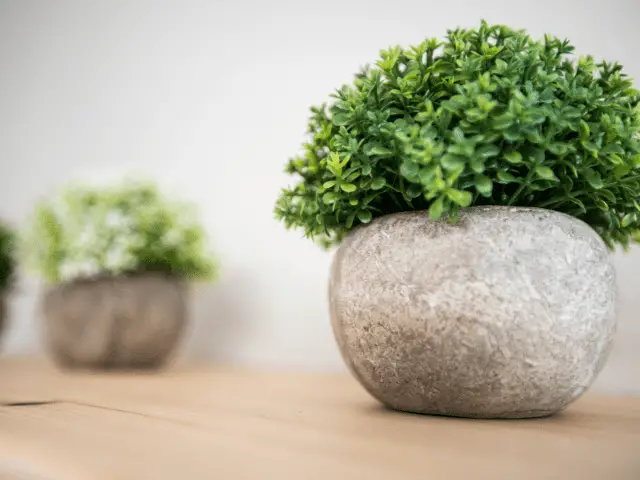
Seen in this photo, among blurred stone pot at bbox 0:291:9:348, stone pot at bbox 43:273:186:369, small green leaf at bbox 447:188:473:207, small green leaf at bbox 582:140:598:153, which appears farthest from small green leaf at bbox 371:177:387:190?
blurred stone pot at bbox 0:291:9:348

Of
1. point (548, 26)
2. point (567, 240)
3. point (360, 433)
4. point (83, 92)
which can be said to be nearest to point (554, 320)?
point (567, 240)

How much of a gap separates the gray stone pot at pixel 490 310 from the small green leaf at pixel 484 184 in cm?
5

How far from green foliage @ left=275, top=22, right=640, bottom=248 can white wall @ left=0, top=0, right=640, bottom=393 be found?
381 mm

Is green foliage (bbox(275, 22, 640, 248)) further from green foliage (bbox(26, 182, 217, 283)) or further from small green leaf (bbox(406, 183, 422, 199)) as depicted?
green foliage (bbox(26, 182, 217, 283))

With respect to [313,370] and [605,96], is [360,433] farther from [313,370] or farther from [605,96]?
[313,370]

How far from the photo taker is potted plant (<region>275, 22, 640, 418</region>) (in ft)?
2.12

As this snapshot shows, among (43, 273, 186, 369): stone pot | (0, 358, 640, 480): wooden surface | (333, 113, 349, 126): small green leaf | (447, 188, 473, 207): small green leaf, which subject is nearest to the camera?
(0, 358, 640, 480): wooden surface

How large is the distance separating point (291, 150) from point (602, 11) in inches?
30.6

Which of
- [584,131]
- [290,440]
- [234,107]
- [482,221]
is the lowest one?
[290,440]

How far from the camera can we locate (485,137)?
643 mm

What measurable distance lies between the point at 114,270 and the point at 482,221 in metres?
1.00

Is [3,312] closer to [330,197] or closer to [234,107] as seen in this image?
[234,107]

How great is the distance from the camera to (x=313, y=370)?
1.45 m

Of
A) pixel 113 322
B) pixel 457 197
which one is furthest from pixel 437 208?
pixel 113 322
